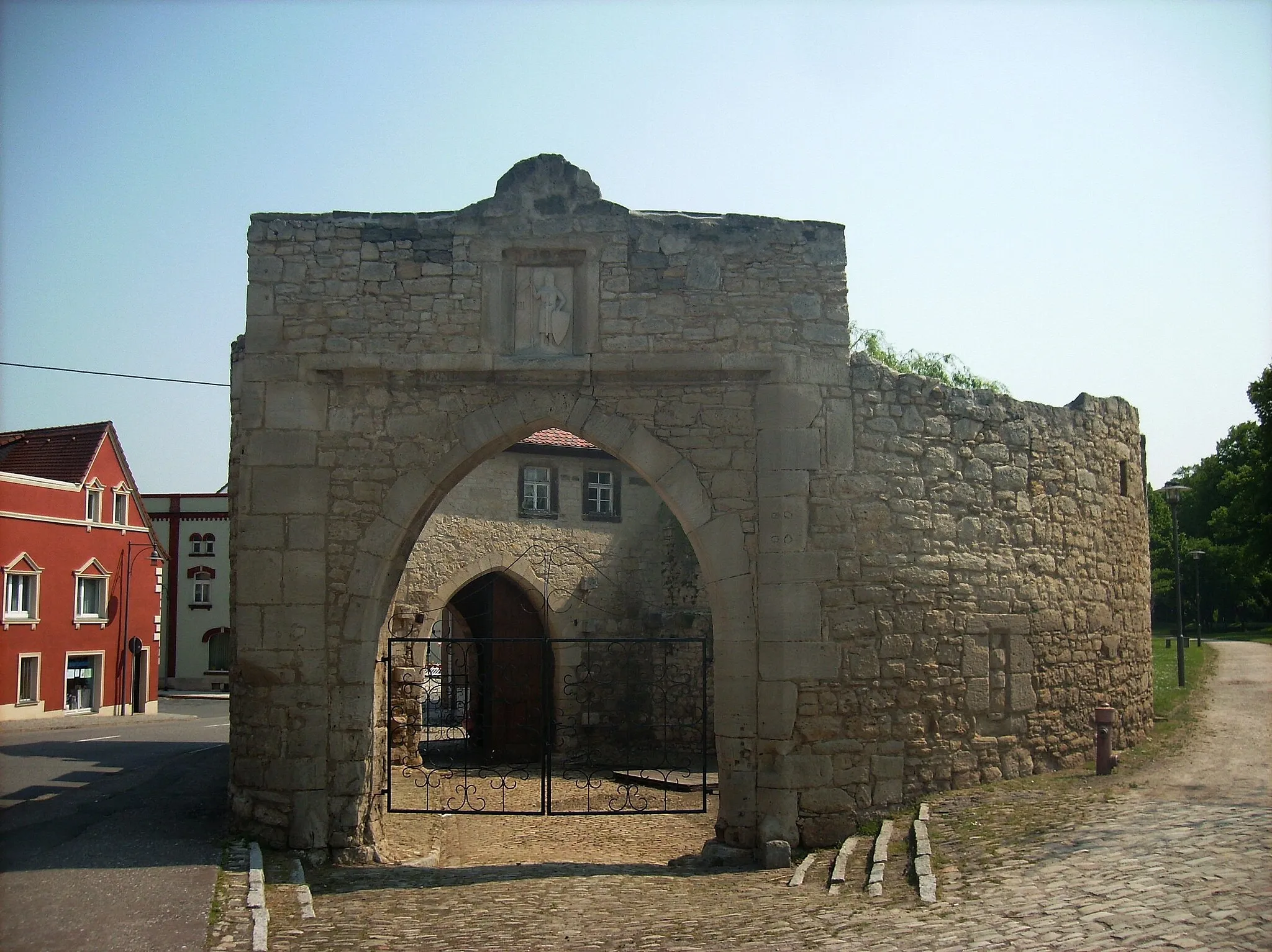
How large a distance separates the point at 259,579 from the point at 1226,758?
836 centimetres

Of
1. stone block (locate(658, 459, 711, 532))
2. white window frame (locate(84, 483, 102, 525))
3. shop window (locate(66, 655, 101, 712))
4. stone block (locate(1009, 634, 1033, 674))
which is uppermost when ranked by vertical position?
white window frame (locate(84, 483, 102, 525))

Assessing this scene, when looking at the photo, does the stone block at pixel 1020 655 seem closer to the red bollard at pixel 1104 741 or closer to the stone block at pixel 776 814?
the red bollard at pixel 1104 741

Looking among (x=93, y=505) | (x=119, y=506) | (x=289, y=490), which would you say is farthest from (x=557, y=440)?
(x=119, y=506)

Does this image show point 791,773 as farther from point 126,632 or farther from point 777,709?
point 126,632

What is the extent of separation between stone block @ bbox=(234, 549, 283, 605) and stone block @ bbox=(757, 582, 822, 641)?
3.69 metres

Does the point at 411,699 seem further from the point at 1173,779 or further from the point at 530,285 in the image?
the point at 1173,779

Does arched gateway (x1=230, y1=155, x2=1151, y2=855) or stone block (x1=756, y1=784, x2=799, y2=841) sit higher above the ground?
arched gateway (x1=230, y1=155, x2=1151, y2=855)

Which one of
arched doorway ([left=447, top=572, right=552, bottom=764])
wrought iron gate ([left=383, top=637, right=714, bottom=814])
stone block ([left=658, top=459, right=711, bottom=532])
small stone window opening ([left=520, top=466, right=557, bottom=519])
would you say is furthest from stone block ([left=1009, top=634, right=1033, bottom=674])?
small stone window opening ([left=520, top=466, right=557, bottom=519])

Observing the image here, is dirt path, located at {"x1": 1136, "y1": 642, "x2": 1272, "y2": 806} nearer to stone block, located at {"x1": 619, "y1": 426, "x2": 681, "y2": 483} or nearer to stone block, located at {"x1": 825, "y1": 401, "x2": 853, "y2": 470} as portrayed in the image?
stone block, located at {"x1": 825, "y1": 401, "x2": 853, "y2": 470}

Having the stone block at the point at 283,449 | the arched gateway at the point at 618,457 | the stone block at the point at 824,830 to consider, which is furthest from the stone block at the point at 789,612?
the stone block at the point at 283,449

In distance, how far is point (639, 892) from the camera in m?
7.39

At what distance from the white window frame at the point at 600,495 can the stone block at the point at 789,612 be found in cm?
1007

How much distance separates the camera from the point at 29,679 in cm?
2302

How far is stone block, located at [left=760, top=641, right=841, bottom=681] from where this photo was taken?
330 inches
